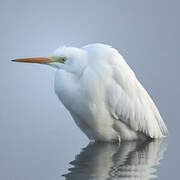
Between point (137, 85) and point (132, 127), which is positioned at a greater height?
point (137, 85)

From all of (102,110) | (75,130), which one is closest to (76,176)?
(102,110)

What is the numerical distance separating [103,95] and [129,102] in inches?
8.0

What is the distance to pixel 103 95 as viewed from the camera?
3318 mm

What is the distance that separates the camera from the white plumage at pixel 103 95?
10.6 ft

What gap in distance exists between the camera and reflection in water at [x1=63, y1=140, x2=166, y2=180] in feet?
7.95

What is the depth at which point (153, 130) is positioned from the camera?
139 inches

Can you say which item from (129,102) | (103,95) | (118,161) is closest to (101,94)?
(103,95)

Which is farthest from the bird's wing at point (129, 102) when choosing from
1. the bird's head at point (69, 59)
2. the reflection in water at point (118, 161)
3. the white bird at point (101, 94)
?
the bird's head at point (69, 59)

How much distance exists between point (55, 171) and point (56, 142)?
870mm

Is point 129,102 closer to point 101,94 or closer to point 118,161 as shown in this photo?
point 101,94

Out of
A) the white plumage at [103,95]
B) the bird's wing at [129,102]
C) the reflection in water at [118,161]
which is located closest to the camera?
the reflection in water at [118,161]

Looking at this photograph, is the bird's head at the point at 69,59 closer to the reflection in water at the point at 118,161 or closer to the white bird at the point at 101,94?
the white bird at the point at 101,94

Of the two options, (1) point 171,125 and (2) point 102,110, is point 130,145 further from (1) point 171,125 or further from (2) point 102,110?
(1) point 171,125

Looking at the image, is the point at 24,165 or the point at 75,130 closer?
the point at 24,165
